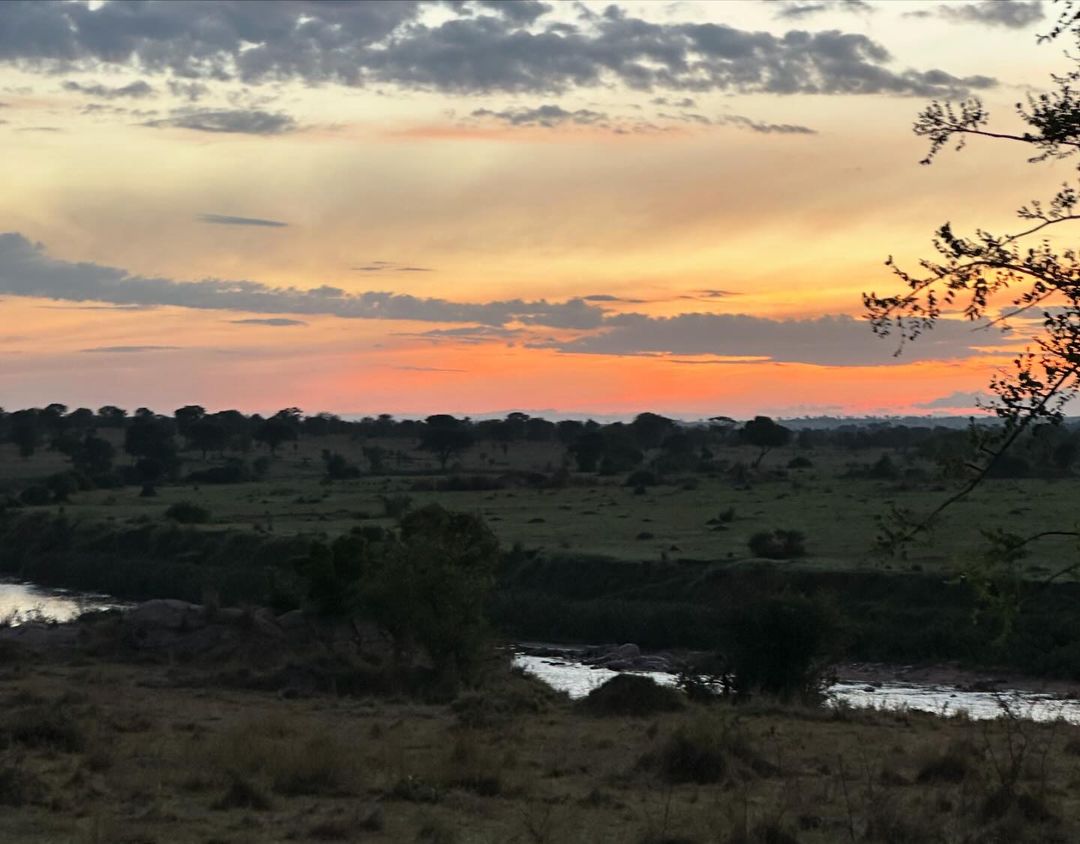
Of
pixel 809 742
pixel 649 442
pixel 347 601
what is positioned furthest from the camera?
pixel 649 442

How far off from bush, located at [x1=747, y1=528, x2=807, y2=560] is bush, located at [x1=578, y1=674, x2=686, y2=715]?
92.2 ft

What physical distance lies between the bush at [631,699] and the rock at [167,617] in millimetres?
17683

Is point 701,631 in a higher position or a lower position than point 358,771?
lower

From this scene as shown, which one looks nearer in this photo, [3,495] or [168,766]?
[168,766]

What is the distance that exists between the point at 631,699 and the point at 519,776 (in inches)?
399

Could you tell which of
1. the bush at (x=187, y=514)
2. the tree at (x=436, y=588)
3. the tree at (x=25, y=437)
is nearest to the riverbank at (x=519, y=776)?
the tree at (x=436, y=588)

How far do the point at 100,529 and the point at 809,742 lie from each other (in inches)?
2520

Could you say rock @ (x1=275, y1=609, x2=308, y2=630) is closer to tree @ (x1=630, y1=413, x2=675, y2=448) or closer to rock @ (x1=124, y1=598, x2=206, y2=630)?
rock @ (x1=124, y1=598, x2=206, y2=630)

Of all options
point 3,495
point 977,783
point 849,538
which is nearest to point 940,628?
point 849,538

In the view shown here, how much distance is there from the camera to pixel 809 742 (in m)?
22.3

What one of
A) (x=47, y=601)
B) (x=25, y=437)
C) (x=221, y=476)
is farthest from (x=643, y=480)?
(x=25, y=437)

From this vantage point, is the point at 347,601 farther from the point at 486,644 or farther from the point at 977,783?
the point at 977,783

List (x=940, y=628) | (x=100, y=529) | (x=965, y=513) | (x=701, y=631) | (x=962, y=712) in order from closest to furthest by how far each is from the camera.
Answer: (x=962, y=712), (x=940, y=628), (x=701, y=631), (x=965, y=513), (x=100, y=529)

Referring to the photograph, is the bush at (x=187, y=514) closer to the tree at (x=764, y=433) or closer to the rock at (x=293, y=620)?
the rock at (x=293, y=620)
